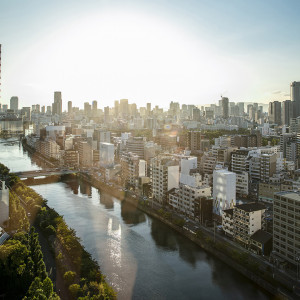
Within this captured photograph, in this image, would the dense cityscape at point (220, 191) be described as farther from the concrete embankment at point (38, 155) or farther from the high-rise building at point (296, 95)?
the high-rise building at point (296, 95)

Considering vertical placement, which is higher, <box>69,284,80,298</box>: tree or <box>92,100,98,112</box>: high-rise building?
<box>92,100,98,112</box>: high-rise building

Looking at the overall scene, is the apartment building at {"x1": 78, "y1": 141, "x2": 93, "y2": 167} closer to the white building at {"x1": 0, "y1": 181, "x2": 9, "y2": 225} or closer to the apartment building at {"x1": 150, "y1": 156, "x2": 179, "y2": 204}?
the apartment building at {"x1": 150, "y1": 156, "x2": 179, "y2": 204}

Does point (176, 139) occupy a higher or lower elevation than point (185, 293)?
higher

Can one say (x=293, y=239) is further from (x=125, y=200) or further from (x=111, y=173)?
(x=111, y=173)

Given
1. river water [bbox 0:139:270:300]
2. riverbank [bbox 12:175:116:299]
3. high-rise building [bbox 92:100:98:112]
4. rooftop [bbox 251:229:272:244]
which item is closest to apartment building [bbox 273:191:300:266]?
rooftop [bbox 251:229:272:244]

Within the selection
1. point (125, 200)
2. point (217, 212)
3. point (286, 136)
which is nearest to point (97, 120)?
point (286, 136)

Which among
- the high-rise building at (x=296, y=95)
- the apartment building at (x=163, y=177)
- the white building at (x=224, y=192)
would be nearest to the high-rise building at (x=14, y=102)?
the high-rise building at (x=296, y=95)

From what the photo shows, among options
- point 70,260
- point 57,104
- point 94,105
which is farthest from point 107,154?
point 57,104
